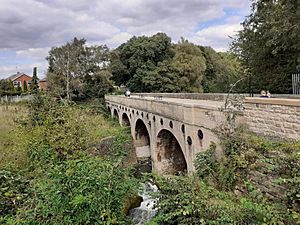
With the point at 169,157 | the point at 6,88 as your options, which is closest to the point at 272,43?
the point at 169,157

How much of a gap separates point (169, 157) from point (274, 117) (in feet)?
40.9

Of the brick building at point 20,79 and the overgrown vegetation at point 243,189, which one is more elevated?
the brick building at point 20,79

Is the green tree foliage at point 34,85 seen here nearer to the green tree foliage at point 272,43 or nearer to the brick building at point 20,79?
the green tree foliage at point 272,43

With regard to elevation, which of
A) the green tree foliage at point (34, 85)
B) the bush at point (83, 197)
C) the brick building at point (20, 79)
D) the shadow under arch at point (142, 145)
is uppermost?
the brick building at point (20, 79)

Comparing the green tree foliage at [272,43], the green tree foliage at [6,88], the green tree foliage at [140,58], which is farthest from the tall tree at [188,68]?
the green tree foliage at [6,88]

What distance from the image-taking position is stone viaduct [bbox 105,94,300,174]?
7258 millimetres

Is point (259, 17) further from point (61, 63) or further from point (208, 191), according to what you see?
point (61, 63)

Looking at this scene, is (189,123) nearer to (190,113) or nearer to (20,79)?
(190,113)

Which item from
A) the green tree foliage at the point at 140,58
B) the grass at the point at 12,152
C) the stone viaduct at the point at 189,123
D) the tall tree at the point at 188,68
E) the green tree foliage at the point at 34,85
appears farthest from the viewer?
the green tree foliage at the point at 140,58

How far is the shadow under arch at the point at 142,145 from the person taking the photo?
24567mm

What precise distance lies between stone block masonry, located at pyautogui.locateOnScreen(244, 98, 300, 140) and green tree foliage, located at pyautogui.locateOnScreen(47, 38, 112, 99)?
1267 inches

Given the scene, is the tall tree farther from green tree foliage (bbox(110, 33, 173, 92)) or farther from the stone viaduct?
the stone viaduct

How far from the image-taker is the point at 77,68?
1524 inches

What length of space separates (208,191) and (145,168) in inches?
648
